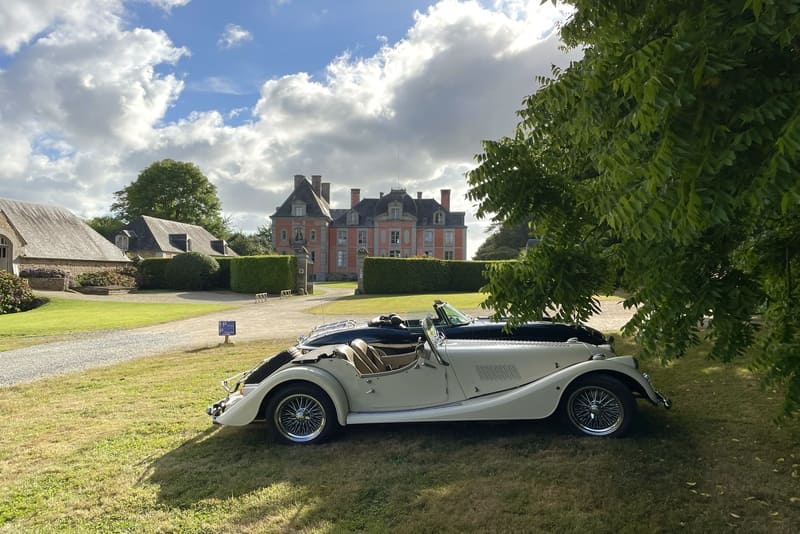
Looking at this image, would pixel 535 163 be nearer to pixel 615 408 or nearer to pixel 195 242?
pixel 615 408

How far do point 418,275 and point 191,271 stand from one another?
17.1 m

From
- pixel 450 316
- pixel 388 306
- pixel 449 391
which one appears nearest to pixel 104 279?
pixel 388 306

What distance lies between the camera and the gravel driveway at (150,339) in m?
9.66

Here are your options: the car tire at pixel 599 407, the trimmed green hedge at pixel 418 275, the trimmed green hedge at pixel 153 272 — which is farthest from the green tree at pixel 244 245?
the car tire at pixel 599 407

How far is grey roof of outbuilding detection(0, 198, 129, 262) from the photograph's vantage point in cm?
3244

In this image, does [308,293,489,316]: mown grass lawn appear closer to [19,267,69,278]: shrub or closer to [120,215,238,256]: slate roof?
[19,267,69,278]: shrub

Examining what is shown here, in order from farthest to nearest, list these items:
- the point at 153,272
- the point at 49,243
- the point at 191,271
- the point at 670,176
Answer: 1. the point at 153,272
2. the point at 191,271
3. the point at 49,243
4. the point at 670,176

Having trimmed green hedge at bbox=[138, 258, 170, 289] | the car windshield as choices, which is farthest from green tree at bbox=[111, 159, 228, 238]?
the car windshield

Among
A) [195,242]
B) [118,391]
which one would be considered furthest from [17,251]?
[118,391]

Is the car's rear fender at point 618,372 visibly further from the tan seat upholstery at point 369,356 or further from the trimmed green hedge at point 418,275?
the trimmed green hedge at point 418,275

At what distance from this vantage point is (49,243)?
33531 millimetres

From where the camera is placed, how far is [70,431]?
5.37 m

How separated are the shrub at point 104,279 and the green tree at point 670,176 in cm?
3543

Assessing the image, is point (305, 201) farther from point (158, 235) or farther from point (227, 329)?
point (227, 329)
